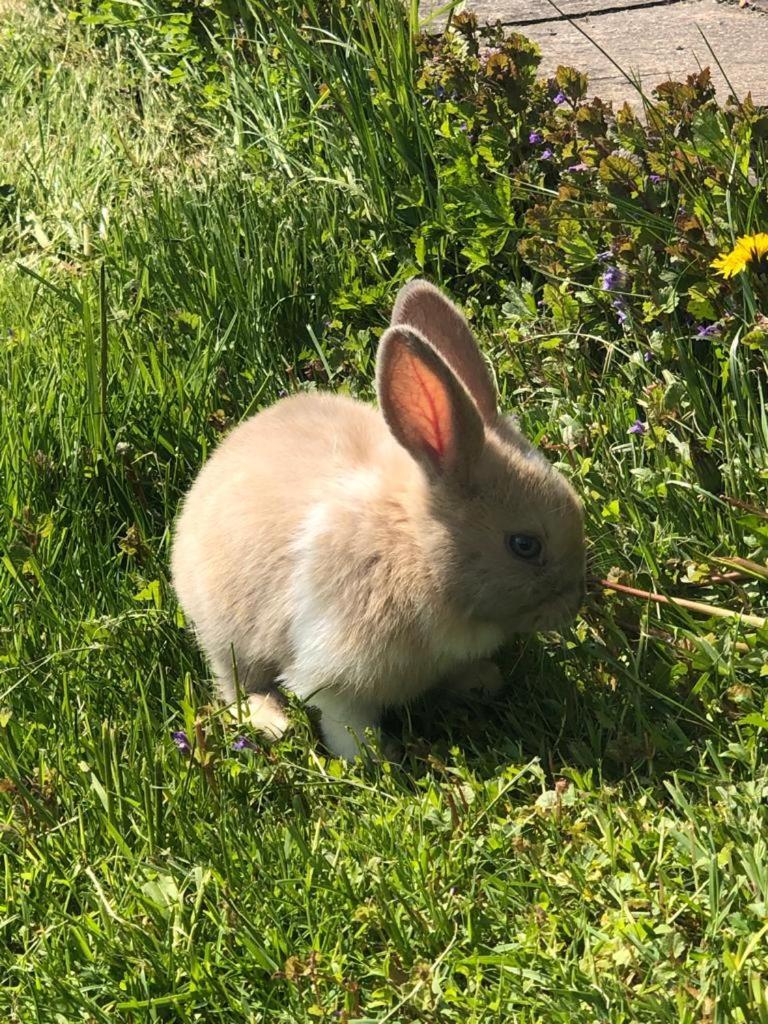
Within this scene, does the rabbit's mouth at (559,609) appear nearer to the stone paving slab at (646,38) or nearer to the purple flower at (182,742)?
the purple flower at (182,742)

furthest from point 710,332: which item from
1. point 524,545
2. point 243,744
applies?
point 243,744

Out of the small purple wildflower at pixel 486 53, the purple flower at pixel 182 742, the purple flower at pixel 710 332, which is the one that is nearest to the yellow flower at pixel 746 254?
the purple flower at pixel 710 332

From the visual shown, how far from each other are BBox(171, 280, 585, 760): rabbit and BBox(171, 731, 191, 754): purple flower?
0.67ft

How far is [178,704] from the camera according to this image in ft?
10.5

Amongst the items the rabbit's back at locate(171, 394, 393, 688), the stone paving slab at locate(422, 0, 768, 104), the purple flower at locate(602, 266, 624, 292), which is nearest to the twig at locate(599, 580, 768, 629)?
the rabbit's back at locate(171, 394, 393, 688)

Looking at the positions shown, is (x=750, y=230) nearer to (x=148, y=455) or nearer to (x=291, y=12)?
(x=148, y=455)

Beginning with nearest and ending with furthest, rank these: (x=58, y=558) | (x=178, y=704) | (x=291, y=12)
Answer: (x=178, y=704) < (x=58, y=558) < (x=291, y=12)

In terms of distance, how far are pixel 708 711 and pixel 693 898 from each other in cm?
51

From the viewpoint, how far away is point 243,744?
114 inches

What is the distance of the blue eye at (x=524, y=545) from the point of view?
2.87 m

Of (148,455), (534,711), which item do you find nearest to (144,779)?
(534,711)

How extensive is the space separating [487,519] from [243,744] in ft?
2.36

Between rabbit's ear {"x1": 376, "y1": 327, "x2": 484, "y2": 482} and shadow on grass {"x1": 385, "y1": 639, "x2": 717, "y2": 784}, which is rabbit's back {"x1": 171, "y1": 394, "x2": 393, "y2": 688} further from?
shadow on grass {"x1": 385, "y1": 639, "x2": 717, "y2": 784}

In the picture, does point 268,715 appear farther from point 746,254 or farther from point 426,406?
point 746,254
